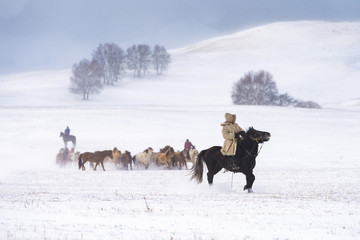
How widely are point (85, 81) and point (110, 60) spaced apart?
81.7 feet

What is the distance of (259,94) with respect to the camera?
87375mm

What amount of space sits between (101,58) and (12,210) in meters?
120

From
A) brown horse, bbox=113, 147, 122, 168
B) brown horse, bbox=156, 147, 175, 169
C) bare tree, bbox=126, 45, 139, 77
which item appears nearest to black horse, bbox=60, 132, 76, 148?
brown horse, bbox=113, 147, 122, 168

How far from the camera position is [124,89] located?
114m

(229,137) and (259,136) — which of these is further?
(229,137)

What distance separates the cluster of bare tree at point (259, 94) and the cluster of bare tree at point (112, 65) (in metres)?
29.1

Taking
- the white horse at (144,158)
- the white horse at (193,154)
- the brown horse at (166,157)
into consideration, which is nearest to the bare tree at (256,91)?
the white horse at (193,154)

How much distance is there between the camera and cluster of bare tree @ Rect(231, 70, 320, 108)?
282ft

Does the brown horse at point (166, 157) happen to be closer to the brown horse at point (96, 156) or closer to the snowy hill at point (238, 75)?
the brown horse at point (96, 156)

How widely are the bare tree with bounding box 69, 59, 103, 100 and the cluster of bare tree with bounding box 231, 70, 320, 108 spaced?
2803 cm

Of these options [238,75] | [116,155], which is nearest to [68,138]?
[116,155]

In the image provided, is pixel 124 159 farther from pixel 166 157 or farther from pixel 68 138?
pixel 68 138

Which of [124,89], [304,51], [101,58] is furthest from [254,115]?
[304,51]

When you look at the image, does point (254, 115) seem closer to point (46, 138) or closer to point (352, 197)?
point (46, 138)
